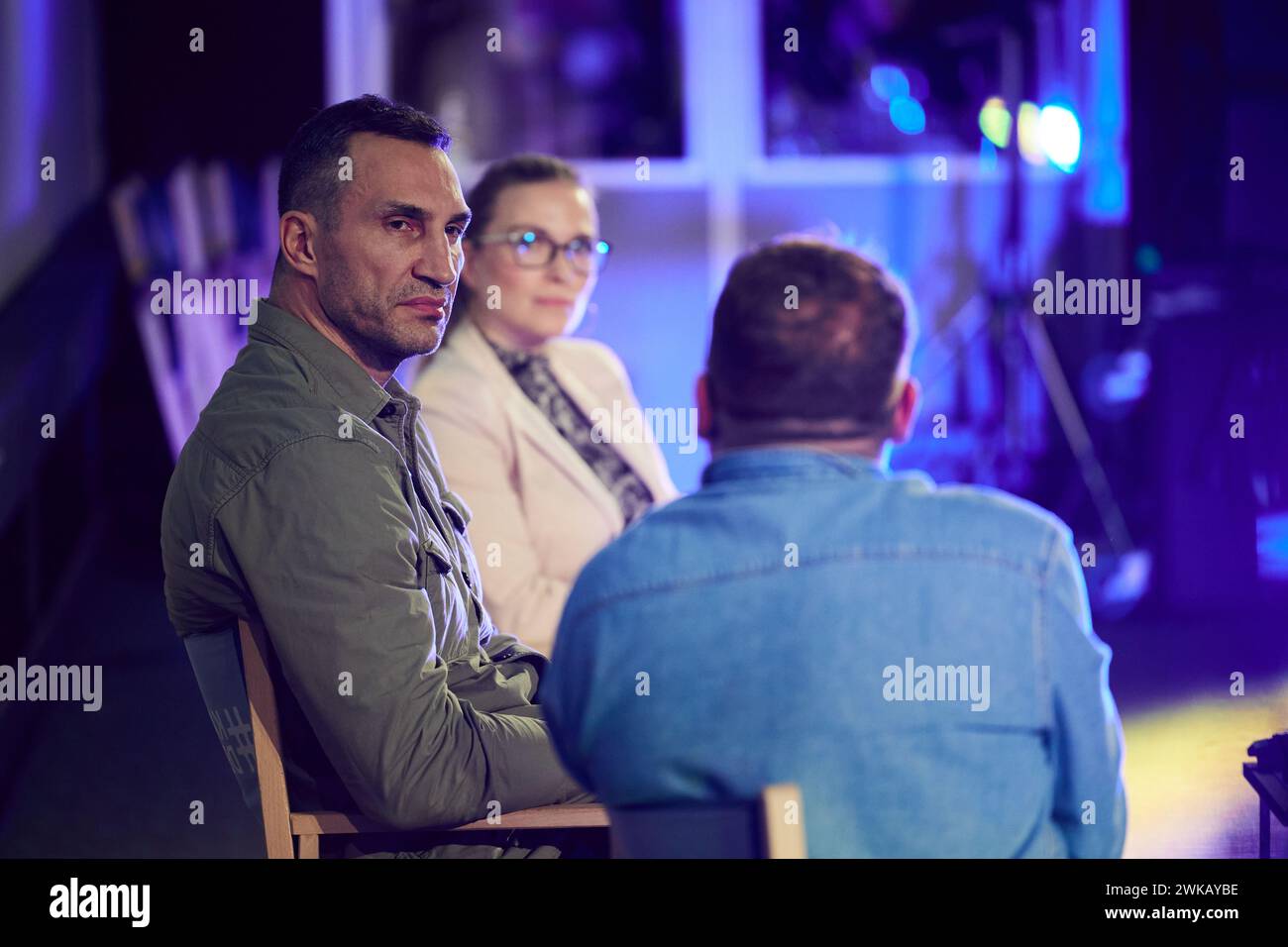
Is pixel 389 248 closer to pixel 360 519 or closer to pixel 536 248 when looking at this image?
pixel 360 519

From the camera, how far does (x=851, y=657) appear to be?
1.32 m

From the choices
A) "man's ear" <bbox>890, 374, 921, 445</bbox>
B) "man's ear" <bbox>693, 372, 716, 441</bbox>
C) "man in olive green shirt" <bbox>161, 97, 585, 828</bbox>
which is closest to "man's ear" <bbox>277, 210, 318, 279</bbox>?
"man in olive green shirt" <bbox>161, 97, 585, 828</bbox>

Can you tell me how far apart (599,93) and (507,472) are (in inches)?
127

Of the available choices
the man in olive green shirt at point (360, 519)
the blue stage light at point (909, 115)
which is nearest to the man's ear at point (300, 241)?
the man in olive green shirt at point (360, 519)

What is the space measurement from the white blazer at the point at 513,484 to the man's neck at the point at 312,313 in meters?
0.52

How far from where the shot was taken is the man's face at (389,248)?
187cm

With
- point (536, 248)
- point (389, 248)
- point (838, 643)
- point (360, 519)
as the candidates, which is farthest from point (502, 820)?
point (536, 248)

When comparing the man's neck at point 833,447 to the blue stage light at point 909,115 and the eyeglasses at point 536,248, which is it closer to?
Result: the eyeglasses at point 536,248

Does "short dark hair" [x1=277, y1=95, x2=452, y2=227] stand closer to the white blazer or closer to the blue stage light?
→ the white blazer

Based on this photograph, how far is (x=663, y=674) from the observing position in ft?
4.36

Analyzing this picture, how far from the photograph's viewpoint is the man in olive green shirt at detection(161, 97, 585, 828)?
5.18ft

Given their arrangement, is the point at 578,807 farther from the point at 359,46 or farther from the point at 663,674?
the point at 359,46

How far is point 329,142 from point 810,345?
0.83 meters
